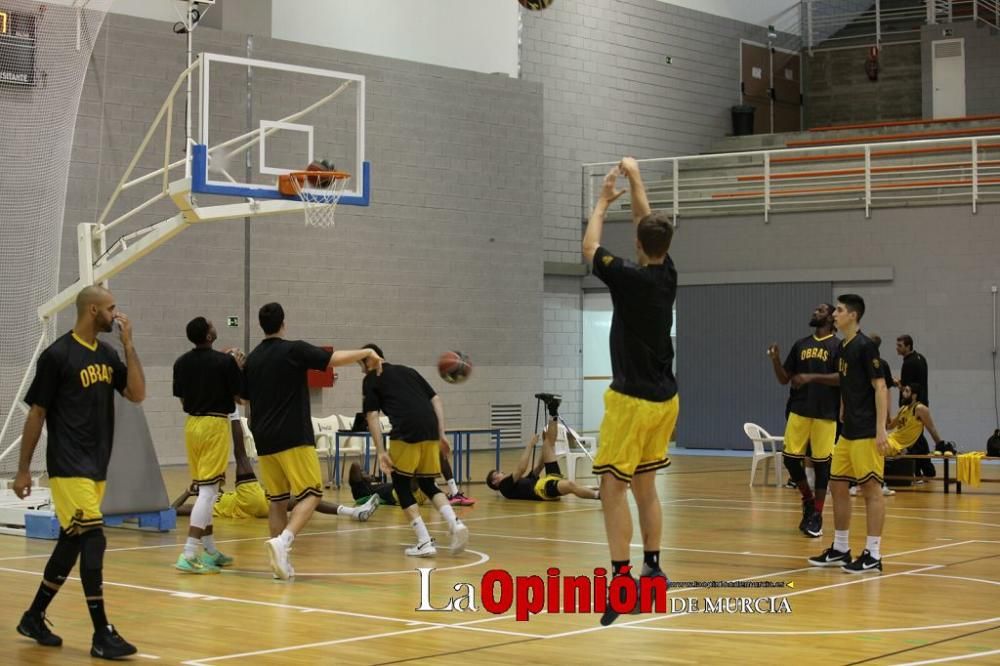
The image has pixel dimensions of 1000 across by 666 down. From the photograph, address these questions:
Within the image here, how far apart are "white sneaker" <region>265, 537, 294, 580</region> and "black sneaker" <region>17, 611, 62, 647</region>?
A: 237cm

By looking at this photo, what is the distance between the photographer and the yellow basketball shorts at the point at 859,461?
10102 mm

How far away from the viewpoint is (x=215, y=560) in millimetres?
10539

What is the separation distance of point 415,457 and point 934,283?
1434cm

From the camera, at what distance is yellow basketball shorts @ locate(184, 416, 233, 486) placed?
35.1 ft

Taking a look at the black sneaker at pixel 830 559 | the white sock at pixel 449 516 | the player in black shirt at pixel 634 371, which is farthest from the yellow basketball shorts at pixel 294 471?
the black sneaker at pixel 830 559

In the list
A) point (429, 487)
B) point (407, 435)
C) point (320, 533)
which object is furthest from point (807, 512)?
point (320, 533)

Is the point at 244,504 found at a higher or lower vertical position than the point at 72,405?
lower

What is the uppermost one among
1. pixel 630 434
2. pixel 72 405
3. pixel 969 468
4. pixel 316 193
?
pixel 316 193

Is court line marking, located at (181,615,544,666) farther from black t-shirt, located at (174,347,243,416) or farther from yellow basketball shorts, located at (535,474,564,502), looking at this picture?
yellow basketball shorts, located at (535,474,564,502)

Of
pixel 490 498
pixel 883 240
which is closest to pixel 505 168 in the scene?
pixel 883 240

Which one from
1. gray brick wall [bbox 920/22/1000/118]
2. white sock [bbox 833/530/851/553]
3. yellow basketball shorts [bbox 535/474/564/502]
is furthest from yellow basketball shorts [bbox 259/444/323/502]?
gray brick wall [bbox 920/22/1000/118]

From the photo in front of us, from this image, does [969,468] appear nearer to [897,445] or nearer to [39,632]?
[897,445]

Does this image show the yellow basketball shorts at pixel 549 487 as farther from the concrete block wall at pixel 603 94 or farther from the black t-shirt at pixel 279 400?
the concrete block wall at pixel 603 94

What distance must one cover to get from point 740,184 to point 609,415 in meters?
19.8
